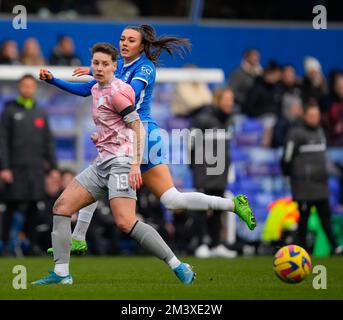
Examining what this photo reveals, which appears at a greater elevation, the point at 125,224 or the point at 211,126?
the point at 211,126

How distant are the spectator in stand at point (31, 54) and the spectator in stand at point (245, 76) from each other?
3.81 metres

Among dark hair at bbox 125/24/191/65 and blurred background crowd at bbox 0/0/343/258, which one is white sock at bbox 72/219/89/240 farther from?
blurred background crowd at bbox 0/0/343/258

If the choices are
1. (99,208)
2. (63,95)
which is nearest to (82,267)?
(99,208)

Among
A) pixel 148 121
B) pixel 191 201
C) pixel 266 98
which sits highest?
pixel 266 98

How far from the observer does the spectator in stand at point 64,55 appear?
2073 centimetres

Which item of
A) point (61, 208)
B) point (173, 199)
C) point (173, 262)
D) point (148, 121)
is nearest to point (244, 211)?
point (173, 199)

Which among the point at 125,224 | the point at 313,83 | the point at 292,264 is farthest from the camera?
the point at 313,83

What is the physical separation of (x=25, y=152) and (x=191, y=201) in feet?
23.6

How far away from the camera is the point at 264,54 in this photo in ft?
77.7

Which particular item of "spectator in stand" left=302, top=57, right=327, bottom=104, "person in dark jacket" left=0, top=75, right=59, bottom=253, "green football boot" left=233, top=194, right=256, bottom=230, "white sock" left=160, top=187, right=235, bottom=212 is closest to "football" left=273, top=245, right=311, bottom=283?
"green football boot" left=233, top=194, right=256, bottom=230

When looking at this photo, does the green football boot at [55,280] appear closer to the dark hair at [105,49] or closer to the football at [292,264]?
the football at [292,264]

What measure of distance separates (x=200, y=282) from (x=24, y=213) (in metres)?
8.03

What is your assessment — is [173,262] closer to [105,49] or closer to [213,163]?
[105,49]

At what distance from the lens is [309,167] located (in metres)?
17.5
